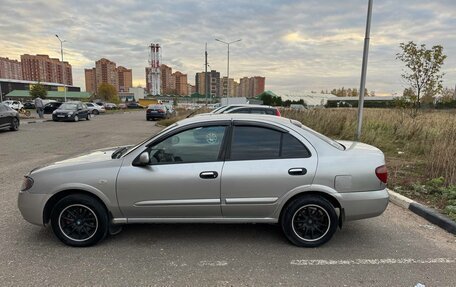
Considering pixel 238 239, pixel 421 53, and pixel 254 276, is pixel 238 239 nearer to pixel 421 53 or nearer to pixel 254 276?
pixel 254 276

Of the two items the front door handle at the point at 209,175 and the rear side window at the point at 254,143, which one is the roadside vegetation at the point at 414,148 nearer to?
the rear side window at the point at 254,143

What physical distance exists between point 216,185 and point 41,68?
116580mm

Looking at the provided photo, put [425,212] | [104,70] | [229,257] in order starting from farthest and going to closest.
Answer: [104,70] → [425,212] → [229,257]

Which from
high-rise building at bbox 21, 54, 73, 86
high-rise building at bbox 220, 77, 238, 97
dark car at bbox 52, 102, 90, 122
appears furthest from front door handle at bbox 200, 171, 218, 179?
high-rise building at bbox 21, 54, 73, 86

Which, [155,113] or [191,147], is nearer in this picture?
[191,147]

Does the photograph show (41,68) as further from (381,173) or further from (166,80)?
(381,173)

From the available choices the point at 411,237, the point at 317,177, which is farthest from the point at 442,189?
the point at 317,177

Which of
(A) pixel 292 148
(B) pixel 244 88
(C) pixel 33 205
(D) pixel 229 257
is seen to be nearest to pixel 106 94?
(B) pixel 244 88

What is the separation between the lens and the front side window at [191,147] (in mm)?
3576

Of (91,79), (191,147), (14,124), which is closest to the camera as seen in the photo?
(191,147)

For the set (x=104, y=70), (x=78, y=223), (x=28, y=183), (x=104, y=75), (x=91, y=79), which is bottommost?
(x=78, y=223)

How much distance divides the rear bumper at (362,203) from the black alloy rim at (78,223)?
2989mm

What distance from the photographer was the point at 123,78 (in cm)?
13050

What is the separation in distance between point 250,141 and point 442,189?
159 inches
